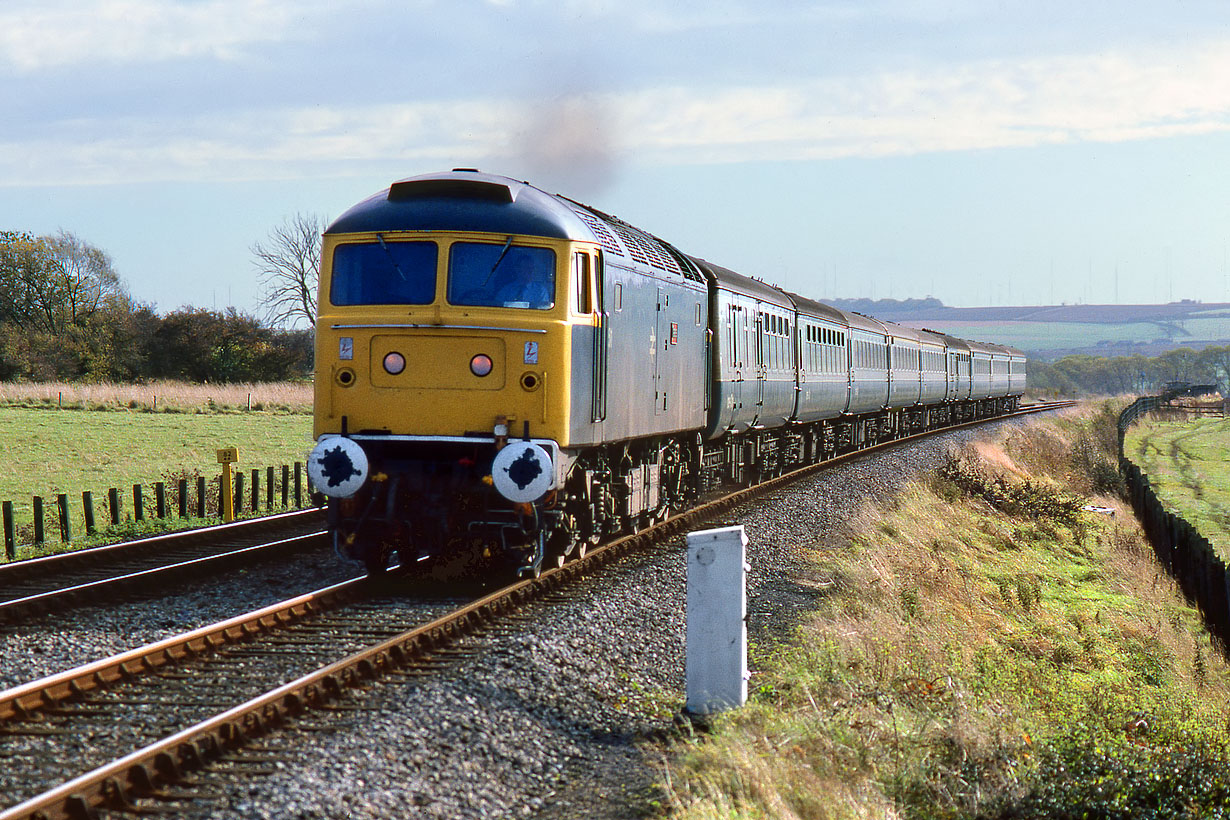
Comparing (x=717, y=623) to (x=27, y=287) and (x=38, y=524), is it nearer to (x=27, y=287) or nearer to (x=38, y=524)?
(x=38, y=524)

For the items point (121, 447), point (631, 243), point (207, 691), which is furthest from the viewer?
A: point (121, 447)

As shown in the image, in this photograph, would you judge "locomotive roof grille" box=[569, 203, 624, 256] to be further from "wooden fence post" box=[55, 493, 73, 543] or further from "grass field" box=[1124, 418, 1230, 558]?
"grass field" box=[1124, 418, 1230, 558]

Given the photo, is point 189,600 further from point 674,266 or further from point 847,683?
point 674,266

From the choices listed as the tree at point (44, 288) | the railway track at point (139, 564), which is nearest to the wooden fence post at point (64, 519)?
the railway track at point (139, 564)

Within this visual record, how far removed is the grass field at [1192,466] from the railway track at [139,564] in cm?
1752

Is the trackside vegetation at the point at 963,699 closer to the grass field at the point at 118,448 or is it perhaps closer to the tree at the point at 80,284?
the grass field at the point at 118,448

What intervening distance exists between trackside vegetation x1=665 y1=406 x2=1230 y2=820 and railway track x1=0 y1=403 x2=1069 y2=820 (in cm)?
203

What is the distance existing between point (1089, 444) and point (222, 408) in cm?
3001

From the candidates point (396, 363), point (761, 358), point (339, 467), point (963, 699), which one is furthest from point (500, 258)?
point (761, 358)

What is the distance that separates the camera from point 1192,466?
40.8 meters

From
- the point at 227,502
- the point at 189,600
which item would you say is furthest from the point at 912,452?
the point at 189,600

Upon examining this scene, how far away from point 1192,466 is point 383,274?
3731 cm

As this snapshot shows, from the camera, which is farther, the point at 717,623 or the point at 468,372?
the point at 468,372

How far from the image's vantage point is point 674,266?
14.0m
